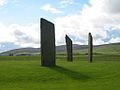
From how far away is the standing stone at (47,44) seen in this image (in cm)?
3108

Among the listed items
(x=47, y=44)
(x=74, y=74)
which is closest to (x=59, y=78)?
(x=74, y=74)

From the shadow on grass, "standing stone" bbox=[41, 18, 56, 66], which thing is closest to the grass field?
the shadow on grass

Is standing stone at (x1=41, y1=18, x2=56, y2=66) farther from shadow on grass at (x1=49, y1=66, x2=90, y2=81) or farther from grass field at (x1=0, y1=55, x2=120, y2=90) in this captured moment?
shadow on grass at (x1=49, y1=66, x2=90, y2=81)

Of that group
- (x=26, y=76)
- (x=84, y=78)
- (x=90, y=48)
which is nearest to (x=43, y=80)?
(x=26, y=76)

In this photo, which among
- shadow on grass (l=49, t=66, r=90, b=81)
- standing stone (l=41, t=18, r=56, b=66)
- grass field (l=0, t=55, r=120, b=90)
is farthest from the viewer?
standing stone (l=41, t=18, r=56, b=66)

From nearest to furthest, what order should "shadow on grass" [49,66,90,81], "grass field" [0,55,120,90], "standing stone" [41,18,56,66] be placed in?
"grass field" [0,55,120,90] → "shadow on grass" [49,66,90,81] → "standing stone" [41,18,56,66]

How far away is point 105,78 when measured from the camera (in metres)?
25.5

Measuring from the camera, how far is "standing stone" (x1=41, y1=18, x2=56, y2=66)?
31.1m

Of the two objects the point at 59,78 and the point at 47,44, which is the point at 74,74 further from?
the point at 47,44

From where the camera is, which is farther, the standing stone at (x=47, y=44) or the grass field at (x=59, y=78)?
the standing stone at (x=47, y=44)

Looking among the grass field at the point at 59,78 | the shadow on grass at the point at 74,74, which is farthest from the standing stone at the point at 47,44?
the shadow on grass at the point at 74,74

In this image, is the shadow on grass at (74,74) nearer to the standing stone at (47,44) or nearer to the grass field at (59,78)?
the grass field at (59,78)

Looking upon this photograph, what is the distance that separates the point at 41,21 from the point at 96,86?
11182 millimetres

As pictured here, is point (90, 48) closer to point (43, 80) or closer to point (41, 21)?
point (41, 21)
